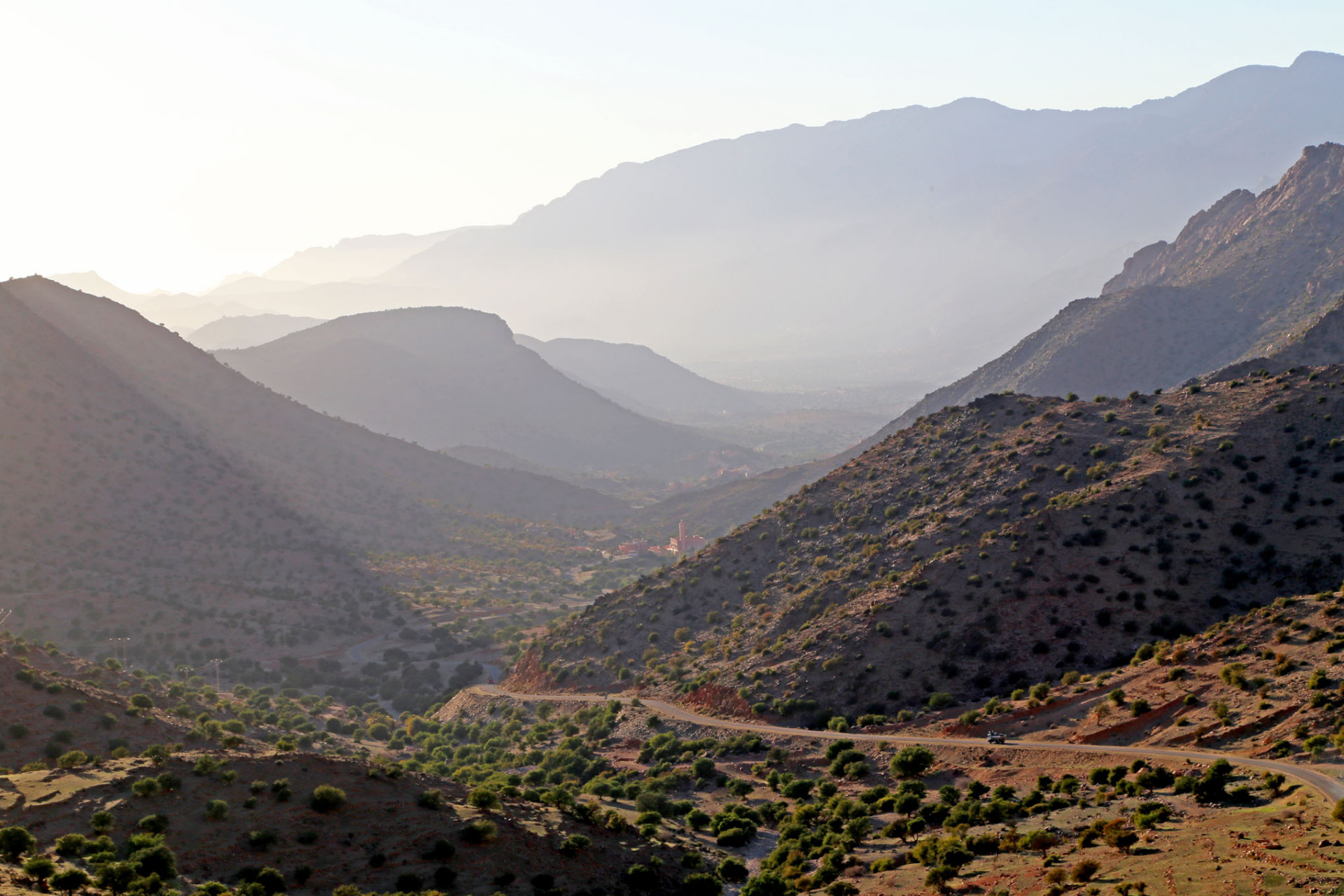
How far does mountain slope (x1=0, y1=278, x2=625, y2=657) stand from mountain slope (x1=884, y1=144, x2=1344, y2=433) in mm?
77399

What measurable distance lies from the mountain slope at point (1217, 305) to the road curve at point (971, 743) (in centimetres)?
8288

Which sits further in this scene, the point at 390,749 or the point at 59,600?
the point at 59,600

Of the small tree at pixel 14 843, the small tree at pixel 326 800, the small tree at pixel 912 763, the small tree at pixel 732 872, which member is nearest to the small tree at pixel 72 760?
the small tree at pixel 14 843

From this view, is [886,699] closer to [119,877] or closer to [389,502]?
[119,877]

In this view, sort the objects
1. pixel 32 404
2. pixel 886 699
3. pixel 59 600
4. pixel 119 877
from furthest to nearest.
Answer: pixel 32 404 → pixel 59 600 → pixel 886 699 → pixel 119 877

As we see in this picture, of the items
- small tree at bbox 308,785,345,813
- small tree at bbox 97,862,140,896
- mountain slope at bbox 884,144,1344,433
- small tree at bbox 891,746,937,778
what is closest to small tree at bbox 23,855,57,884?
small tree at bbox 97,862,140,896

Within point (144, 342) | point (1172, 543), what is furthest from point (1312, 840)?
point (144, 342)

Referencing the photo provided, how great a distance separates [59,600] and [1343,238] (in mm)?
134798

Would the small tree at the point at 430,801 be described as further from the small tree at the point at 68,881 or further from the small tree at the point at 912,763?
the small tree at the point at 912,763

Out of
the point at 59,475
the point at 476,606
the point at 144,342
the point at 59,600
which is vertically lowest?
the point at 476,606

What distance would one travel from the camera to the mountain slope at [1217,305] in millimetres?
117688

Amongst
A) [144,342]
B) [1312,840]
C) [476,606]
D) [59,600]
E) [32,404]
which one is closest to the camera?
[1312,840]

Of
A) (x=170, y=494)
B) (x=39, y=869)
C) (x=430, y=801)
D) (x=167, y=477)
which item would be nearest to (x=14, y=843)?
(x=39, y=869)

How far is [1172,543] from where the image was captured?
48.6m
